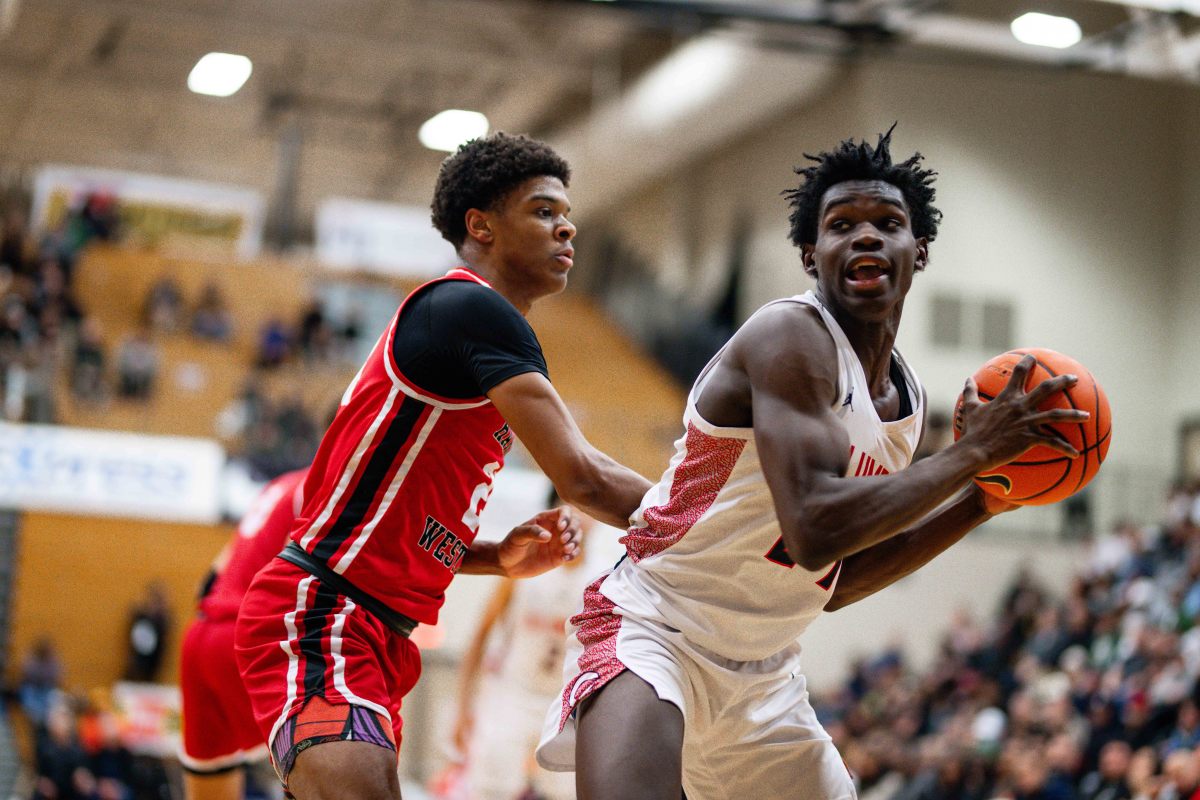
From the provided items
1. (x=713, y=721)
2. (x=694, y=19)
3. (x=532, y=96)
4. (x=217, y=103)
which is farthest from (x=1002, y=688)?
(x=217, y=103)

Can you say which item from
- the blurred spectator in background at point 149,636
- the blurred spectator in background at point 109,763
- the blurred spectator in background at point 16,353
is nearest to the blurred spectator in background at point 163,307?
the blurred spectator in background at point 16,353

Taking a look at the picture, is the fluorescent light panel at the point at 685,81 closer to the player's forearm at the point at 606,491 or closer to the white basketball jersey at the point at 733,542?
the player's forearm at the point at 606,491

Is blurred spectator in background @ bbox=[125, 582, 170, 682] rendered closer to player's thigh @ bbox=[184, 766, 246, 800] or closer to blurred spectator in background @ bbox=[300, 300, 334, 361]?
blurred spectator in background @ bbox=[300, 300, 334, 361]

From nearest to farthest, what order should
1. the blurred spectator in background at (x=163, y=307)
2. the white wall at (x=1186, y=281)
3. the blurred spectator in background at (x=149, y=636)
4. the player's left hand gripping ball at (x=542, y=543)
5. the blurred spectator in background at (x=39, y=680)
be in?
1. the player's left hand gripping ball at (x=542, y=543)
2. the blurred spectator in background at (x=39, y=680)
3. the blurred spectator in background at (x=149, y=636)
4. the white wall at (x=1186, y=281)
5. the blurred spectator in background at (x=163, y=307)

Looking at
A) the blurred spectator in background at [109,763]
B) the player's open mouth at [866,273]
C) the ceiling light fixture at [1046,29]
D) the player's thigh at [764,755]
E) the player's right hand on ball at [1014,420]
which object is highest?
the ceiling light fixture at [1046,29]

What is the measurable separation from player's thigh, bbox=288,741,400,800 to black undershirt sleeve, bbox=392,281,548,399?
945 mm

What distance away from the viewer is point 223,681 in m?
5.27

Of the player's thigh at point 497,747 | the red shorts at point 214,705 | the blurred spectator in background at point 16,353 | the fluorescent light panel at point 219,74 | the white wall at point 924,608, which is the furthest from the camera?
the fluorescent light panel at point 219,74

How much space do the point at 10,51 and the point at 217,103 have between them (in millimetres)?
4396

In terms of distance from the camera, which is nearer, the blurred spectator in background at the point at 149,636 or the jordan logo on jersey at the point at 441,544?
the jordan logo on jersey at the point at 441,544

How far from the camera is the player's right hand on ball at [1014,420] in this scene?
10.9 ft

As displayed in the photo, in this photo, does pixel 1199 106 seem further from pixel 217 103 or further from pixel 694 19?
pixel 217 103

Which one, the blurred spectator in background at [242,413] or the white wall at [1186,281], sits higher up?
the white wall at [1186,281]

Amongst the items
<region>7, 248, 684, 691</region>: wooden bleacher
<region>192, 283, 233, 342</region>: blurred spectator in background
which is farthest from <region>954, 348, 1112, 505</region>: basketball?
<region>192, 283, 233, 342</region>: blurred spectator in background
